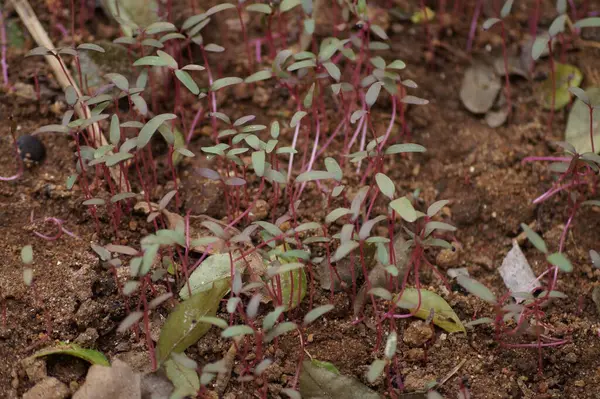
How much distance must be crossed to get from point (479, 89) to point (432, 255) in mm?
822

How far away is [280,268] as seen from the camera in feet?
6.09

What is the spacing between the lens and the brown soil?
81.1 inches

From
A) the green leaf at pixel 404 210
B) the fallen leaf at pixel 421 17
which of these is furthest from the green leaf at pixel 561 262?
the fallen leaf at pixel 421 17

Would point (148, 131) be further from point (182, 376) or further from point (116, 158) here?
point (182, 376)

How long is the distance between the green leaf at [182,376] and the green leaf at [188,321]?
5 centimetres

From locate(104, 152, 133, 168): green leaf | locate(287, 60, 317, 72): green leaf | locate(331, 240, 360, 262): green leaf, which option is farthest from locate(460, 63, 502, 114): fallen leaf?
locate(104, 152, 133, 168): green leaf

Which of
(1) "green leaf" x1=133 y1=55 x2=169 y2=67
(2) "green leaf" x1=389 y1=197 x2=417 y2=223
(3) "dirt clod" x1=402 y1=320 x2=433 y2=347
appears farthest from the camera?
(1) "green leaf" x1=133 y1=55 x2=169 y2=67

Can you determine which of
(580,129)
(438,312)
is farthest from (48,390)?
(580,129)

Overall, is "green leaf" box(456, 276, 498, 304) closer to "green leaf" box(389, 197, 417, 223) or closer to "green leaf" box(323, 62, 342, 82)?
"green leaf" box(389, 197, 417, 223)

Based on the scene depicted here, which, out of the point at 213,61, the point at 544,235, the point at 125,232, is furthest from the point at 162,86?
the point at 544,235

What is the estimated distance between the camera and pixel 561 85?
2840 mm

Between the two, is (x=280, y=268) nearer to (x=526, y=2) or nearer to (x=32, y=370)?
(x=32, y=370)

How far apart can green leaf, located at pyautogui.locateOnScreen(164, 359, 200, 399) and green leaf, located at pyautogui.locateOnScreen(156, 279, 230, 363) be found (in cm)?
5

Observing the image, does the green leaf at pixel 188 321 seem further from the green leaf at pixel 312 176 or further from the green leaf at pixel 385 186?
the green leaf at pixel 385 186
